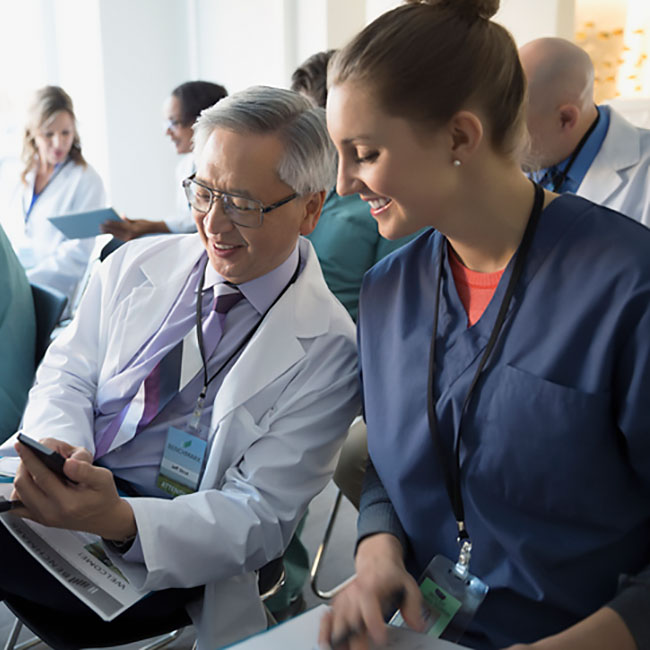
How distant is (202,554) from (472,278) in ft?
2.17

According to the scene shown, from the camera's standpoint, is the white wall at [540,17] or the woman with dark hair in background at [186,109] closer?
the woman with dark hair in background at [186,109]

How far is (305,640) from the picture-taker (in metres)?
0.93

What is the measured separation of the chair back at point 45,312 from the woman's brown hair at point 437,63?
51.5 inches

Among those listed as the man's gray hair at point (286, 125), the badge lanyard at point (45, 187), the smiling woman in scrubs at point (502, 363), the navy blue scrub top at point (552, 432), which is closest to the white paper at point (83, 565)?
the smiling woman in scrubs at point (502, 363)

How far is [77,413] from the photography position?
1.43m

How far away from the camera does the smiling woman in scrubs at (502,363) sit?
917 millimetres

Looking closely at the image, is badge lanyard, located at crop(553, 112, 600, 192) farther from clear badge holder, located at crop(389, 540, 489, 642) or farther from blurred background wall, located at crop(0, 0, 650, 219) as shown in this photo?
blurred background wall, located at crop(0, 0, 650, 219)

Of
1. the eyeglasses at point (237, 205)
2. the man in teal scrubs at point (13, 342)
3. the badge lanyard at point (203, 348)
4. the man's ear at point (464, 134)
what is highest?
the man's ear at point (464, 134)

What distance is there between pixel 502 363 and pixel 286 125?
2.25 ft

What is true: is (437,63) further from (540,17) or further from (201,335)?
(540,17)

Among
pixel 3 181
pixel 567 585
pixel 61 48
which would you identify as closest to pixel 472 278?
pixel 567 585

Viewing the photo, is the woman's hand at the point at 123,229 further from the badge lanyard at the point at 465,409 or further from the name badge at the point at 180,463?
the badge lanyard at the point at 465,409

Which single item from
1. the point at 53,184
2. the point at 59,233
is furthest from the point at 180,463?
the point at 53,184

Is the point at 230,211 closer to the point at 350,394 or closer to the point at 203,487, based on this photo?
the point at 350,394
